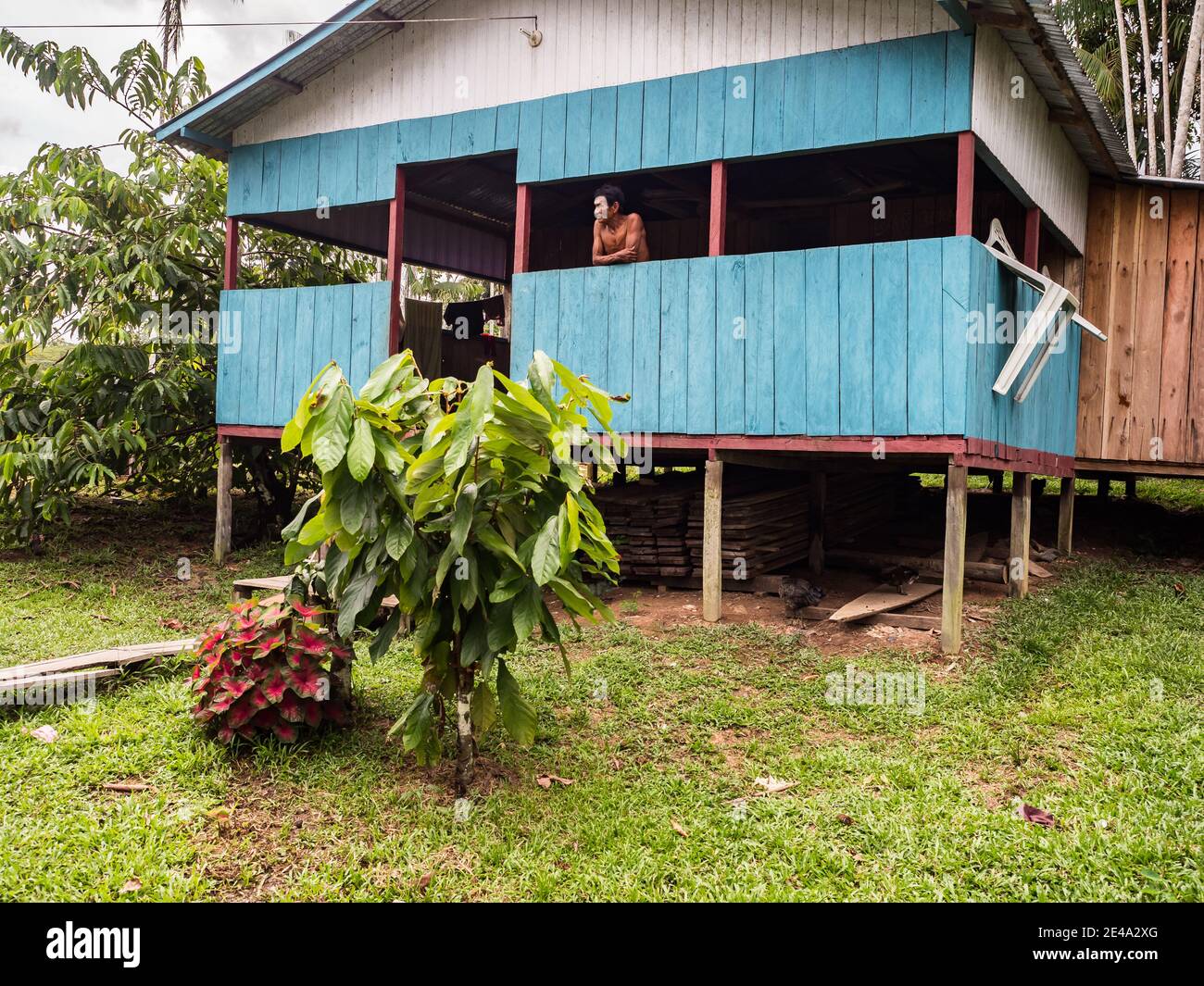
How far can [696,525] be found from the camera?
30.5 feet

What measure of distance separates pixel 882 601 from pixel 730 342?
103 inches

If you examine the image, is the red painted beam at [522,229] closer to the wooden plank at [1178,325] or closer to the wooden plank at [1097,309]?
the wooden plank at [1097,309]

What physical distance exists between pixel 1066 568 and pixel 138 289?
11.4 m

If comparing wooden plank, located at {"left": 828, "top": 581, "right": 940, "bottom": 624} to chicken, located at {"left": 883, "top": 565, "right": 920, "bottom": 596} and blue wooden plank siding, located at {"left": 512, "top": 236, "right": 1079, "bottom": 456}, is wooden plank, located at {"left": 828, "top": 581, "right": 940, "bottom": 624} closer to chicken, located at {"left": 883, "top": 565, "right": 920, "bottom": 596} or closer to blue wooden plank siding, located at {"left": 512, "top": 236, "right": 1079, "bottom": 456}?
chicken, located at {"left": 883, "top": 565, "right": 920, "bottom": 596}

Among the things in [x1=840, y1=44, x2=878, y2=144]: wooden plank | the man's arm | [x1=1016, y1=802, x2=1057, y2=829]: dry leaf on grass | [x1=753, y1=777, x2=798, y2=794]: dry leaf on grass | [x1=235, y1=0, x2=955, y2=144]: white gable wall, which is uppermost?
[x1=235, y1=0, x2=955, y2=144]: white gable wall

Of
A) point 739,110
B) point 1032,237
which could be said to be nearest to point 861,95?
point 739,110

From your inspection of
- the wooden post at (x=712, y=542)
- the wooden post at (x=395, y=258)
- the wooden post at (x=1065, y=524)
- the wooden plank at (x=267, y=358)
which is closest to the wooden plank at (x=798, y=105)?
the wooden post at (x=712, y=542)

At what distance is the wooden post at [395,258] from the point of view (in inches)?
381

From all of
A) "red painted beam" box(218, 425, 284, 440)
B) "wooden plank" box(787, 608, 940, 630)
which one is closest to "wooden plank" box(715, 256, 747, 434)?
"wooden plank" box(787, 608, 940, 630)

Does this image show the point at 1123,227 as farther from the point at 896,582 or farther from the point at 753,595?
the point at 753,595

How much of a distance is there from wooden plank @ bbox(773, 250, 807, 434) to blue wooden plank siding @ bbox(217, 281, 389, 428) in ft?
13.5

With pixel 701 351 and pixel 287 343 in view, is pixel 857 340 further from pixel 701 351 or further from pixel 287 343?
pixel 287 343

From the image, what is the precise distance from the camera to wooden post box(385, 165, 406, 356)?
9.67m

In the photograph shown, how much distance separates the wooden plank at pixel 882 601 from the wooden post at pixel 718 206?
3.22 meters
